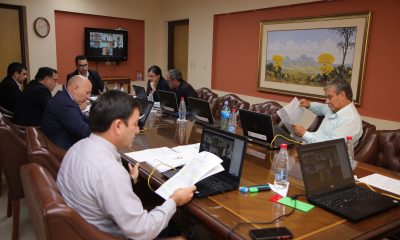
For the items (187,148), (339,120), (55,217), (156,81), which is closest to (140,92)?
(156,81)

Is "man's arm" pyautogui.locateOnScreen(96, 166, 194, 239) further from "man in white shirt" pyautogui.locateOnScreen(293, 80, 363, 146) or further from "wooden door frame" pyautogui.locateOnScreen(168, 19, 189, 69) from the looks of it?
"wooden door frame" pyautogui.locateOnScreen(168, 19, 189, 69)

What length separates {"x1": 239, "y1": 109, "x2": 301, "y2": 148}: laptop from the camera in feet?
7.55

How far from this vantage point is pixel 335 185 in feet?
5.12

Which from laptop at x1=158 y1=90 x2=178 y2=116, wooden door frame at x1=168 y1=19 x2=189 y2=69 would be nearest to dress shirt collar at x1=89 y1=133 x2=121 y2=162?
laptop at x1=158 y1=90 x2=178 y2=116

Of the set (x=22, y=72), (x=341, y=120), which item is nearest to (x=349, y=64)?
(x=341, y=120)

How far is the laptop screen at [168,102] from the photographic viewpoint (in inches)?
144

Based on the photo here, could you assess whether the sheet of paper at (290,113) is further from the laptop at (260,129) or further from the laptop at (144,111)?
the laptop at (144,111)

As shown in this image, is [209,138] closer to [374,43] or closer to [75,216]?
[75,216]

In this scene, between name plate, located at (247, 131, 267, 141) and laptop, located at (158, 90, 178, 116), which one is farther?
laptop, located at (158, 90, 178, 116)

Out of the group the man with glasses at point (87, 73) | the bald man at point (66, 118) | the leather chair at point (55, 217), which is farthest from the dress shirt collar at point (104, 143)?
the man with glasses at point (87, 73)

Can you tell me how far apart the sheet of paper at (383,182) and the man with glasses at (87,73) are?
161 inches

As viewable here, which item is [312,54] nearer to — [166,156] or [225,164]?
[166,156]

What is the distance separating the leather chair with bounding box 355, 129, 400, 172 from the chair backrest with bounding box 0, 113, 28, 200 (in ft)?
8.30

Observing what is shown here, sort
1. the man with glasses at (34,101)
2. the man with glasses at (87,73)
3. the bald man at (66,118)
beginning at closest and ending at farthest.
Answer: the bald man at (66,118) → the man with glasses at (34,101) → the man with glasses at (87,73)
